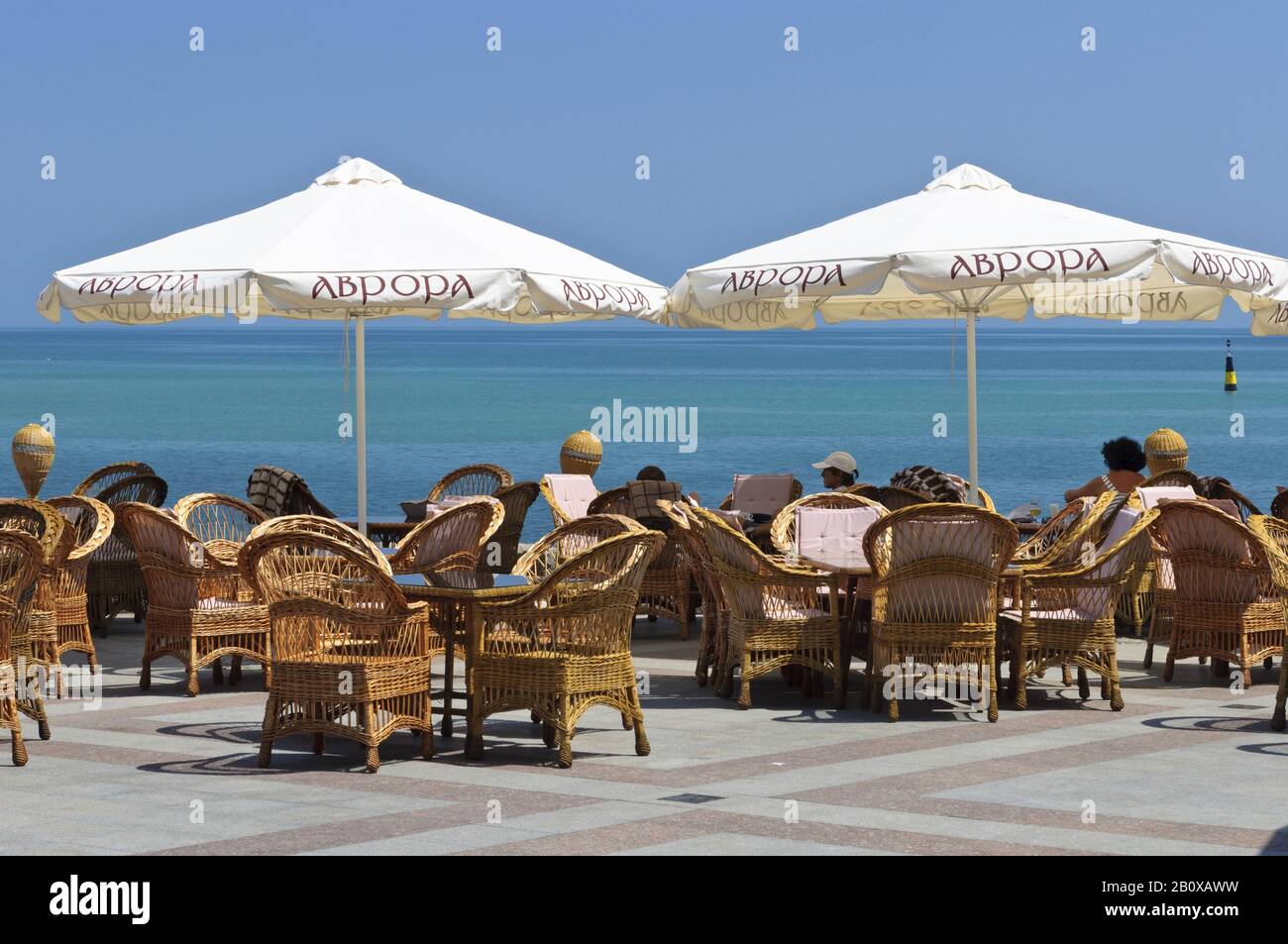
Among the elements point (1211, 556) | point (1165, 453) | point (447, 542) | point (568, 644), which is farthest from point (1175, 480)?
point (568, 644)

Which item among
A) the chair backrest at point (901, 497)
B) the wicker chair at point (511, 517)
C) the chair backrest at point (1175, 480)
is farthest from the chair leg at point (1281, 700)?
Answer: the wicker chair at point (511, 517)

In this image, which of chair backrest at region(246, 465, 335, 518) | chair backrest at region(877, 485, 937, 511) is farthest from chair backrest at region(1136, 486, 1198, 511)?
chair backrest at region(246, 465, 335, 518)

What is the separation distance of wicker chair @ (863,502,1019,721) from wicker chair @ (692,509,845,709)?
14.8 inches

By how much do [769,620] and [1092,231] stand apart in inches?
117

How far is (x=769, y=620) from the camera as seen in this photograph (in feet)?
32.6

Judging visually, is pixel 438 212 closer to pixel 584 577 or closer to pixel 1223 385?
pixel 584 577

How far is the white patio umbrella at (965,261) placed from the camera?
10.6 metres

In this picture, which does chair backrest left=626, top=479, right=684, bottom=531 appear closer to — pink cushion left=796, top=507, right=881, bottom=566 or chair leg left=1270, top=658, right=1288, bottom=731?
pink cushion left=796, top=507, right=881, bottom=566

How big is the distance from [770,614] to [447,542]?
1.77 meters

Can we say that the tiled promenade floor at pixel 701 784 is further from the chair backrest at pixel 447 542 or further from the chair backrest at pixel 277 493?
the chair backrest at pixel 277 493

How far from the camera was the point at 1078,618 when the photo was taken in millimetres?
9820

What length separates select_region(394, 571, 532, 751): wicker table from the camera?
8.41m

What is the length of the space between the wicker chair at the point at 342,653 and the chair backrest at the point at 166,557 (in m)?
2.04

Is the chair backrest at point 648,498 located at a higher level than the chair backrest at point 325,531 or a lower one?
higher
